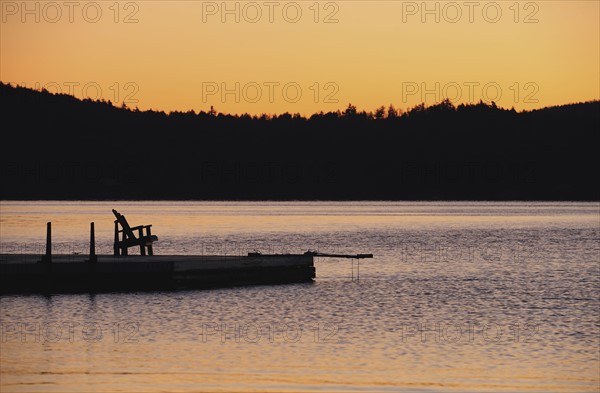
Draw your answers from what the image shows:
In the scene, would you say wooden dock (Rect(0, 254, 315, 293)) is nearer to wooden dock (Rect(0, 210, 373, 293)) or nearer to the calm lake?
wooden dock (Rect(0, 210, 373, 293))

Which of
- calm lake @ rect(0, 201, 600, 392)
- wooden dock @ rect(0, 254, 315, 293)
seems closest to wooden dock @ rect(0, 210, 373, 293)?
wooden dock @ rect(0, 254, 315, 293)

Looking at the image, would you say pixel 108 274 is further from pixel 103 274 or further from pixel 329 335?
pixel 329 335

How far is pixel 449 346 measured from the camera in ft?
104

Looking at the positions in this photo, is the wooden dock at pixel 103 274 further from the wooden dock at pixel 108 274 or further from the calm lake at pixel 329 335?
the calm lake at pixel 329 335

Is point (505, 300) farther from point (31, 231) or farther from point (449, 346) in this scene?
point (31, 231)

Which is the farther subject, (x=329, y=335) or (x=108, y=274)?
(x=108, y=274)

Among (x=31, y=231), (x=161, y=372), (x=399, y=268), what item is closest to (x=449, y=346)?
(x=161, y=372)

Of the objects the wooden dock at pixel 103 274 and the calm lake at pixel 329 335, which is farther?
the wooden dock at pixel 103 274

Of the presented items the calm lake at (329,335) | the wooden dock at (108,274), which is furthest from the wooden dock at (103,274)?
the calm lake at (329,335)

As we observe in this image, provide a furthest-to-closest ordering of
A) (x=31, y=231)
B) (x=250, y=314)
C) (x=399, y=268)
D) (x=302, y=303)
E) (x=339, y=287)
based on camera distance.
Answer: (x=31, y=231)
(x=399, y=268)
(x=339, y=287)
(x=302, y=303)
(x=250, y=314)

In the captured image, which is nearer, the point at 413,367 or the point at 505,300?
the point at 413,367

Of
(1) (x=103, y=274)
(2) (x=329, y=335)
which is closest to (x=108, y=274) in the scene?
(1) (x=103, y=274)

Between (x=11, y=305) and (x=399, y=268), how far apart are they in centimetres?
3001

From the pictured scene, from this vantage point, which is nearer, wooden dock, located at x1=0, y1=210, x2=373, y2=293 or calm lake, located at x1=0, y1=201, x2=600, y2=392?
calm lake, located at x1=0, y1=201, x2=600, y2=392
